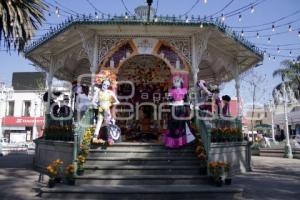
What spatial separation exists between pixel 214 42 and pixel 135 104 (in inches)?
197

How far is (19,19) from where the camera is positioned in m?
11.3

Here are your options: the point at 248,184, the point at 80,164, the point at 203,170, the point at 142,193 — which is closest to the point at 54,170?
the point at 80,164

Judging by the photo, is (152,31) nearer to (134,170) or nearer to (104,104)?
(104,104)

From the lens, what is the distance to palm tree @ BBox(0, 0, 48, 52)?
431 inches

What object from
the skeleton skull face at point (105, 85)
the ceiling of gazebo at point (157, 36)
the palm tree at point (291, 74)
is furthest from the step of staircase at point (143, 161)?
the palm tree at point (291, 74)

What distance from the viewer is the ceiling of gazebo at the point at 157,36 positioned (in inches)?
485

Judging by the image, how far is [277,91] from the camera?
3903 cm

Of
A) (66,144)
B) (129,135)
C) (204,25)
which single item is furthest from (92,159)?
(204,25)

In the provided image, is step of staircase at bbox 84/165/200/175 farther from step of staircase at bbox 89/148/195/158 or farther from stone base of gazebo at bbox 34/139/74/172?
stone base of gazebo at bbox 34/139/74/172

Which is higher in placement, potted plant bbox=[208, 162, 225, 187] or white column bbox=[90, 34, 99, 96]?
white column bbox=[90, 34, 99, 96]

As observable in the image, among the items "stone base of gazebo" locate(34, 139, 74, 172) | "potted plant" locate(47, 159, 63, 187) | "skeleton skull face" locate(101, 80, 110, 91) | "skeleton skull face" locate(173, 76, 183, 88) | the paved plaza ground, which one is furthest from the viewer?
"skeleton skull face" locate(173, 76, 183, 88)

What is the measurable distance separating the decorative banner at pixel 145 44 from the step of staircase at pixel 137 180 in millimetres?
→ 5518

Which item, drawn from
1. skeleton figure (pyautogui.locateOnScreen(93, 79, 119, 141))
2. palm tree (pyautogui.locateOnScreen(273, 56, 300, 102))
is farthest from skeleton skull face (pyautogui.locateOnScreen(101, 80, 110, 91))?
palm tree (pyautogui.locateOnScreen(273, 56, 300, 102))

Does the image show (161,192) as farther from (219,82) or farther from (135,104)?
(219,82)
